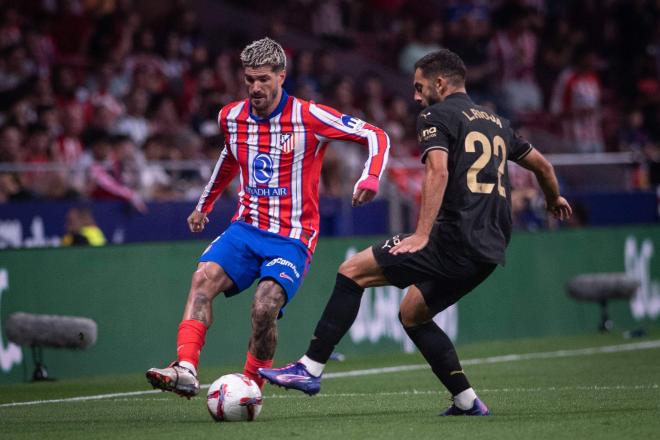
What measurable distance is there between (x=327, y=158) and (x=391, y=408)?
8116 mm

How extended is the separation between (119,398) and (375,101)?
35.9ft

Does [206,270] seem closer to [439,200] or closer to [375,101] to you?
[439,200]

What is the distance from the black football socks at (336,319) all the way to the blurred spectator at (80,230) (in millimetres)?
6101

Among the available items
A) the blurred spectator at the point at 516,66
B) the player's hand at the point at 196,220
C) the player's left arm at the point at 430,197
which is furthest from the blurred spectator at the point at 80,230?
the blurred spectator at the point at 516,66

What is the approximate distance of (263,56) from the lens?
8.08 meters

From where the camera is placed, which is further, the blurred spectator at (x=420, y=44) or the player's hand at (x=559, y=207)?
the blurred spectator at (x=420, y=44)

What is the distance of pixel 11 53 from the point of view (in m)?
15.9

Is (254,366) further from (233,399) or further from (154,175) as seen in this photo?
(154,175)

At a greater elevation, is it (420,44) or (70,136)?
(420,44)

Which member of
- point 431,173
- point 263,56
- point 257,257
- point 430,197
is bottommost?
point 257,257

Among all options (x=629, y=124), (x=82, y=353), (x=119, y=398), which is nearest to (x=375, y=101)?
A: (x=629, y=124)

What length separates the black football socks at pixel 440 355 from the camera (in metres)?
7.75

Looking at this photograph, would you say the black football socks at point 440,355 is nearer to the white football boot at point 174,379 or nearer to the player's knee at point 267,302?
the player's knee at point 267,302

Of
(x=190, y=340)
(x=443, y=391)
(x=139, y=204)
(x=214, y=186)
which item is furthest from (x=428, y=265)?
(x=139, y=204)
